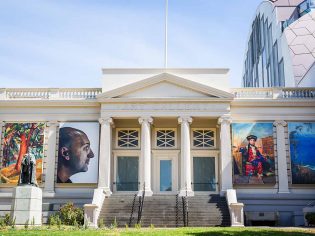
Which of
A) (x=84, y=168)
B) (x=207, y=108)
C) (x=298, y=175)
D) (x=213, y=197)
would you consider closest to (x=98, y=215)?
(x=84, y=168)

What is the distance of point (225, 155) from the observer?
1168 inches

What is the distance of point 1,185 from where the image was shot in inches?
1195

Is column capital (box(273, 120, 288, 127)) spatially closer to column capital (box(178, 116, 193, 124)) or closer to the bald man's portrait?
column capital (box(178, 116, 193, 124))

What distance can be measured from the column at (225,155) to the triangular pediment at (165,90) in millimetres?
1593

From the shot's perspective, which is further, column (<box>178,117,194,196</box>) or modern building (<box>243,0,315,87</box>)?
modern building (<box>243,0,315,87</box>)

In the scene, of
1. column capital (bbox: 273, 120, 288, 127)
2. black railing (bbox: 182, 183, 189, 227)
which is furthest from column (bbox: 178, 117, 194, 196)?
column capital (bbox: 273, 120, 288, 127)

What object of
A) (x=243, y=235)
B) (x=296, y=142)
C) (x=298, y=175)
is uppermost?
(x=296, y=142)

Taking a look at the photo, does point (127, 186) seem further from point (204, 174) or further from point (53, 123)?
point (53, 123)

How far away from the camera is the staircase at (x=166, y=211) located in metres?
25.0

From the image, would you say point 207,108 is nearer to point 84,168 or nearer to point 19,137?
point 84,168

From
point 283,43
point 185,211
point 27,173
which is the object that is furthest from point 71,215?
point 283,43

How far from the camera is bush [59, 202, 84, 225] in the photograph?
26.1 metres

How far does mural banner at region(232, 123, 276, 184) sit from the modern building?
632cm

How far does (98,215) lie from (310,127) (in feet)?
46.4
